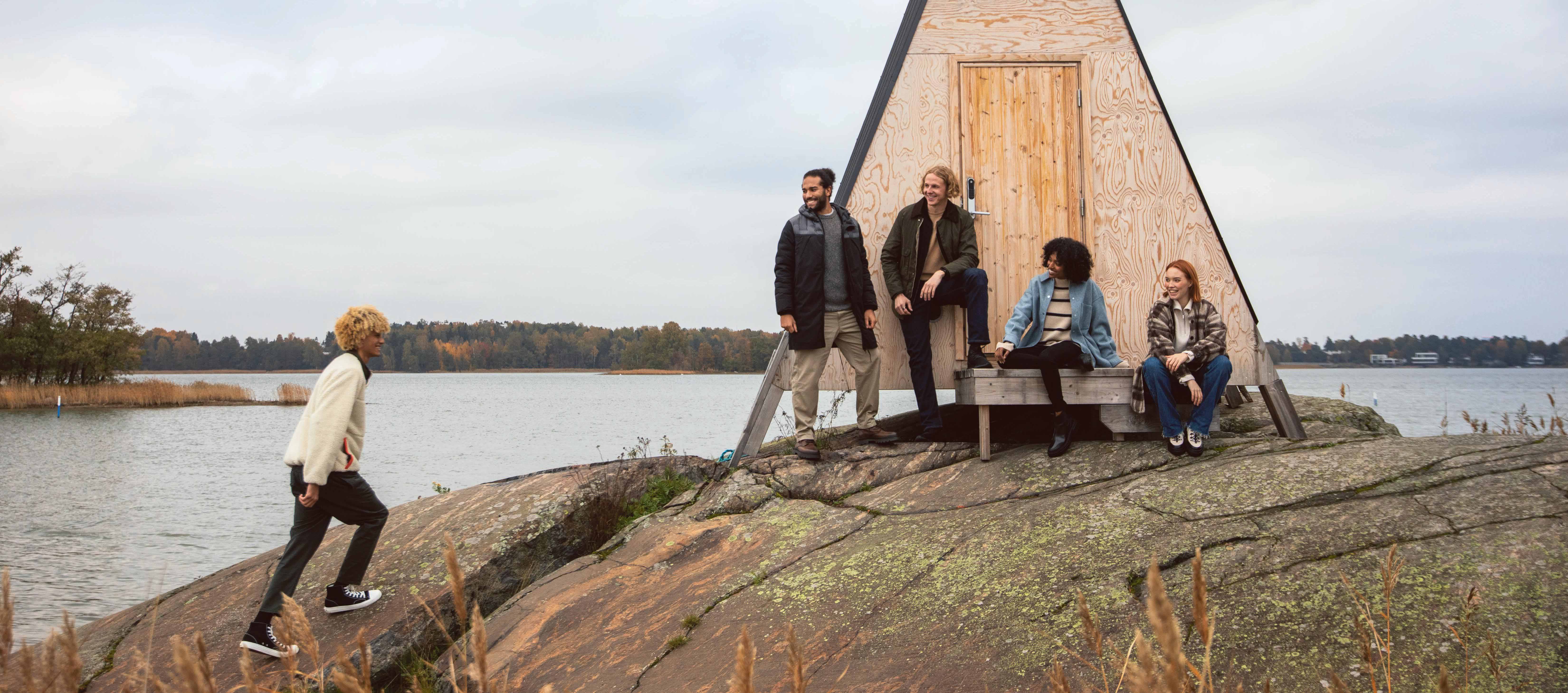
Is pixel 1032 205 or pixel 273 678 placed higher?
pixel 1032 205

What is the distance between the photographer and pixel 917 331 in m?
7.57

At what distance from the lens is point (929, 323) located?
766 centimetres

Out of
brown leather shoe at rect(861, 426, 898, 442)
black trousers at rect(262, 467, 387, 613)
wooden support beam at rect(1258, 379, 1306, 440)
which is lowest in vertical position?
black trousers at rect(262, 467, 387, 613)

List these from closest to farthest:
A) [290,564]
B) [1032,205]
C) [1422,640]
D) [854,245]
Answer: [1422,640] → [290,564] → [854,245] → [1032,205]

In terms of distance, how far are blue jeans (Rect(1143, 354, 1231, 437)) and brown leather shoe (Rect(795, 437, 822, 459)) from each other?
2588 mm

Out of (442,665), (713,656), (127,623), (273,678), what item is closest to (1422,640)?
(713,656)

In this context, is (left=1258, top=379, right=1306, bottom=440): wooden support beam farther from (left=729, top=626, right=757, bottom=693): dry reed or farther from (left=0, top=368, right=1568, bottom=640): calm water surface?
(left=729, top=626, right=757, bottom=693): dry reed

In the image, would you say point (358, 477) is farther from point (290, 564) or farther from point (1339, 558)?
point (1339, 558)

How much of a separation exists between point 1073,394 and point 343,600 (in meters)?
5.26

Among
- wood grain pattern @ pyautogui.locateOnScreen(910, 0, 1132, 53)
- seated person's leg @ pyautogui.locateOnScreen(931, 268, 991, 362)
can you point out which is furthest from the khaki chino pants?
wood grain pattern @ pyautogui.locateOnScreen(910, 0, 1132, 53)

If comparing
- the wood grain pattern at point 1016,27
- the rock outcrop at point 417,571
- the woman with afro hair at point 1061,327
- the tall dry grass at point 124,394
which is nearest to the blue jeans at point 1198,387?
the woman with afro hair at point 1061,327

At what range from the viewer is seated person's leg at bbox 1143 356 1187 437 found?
6371 mm

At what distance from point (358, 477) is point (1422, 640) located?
546 centimetres

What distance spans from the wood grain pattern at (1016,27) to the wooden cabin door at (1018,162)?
0.19 meters
